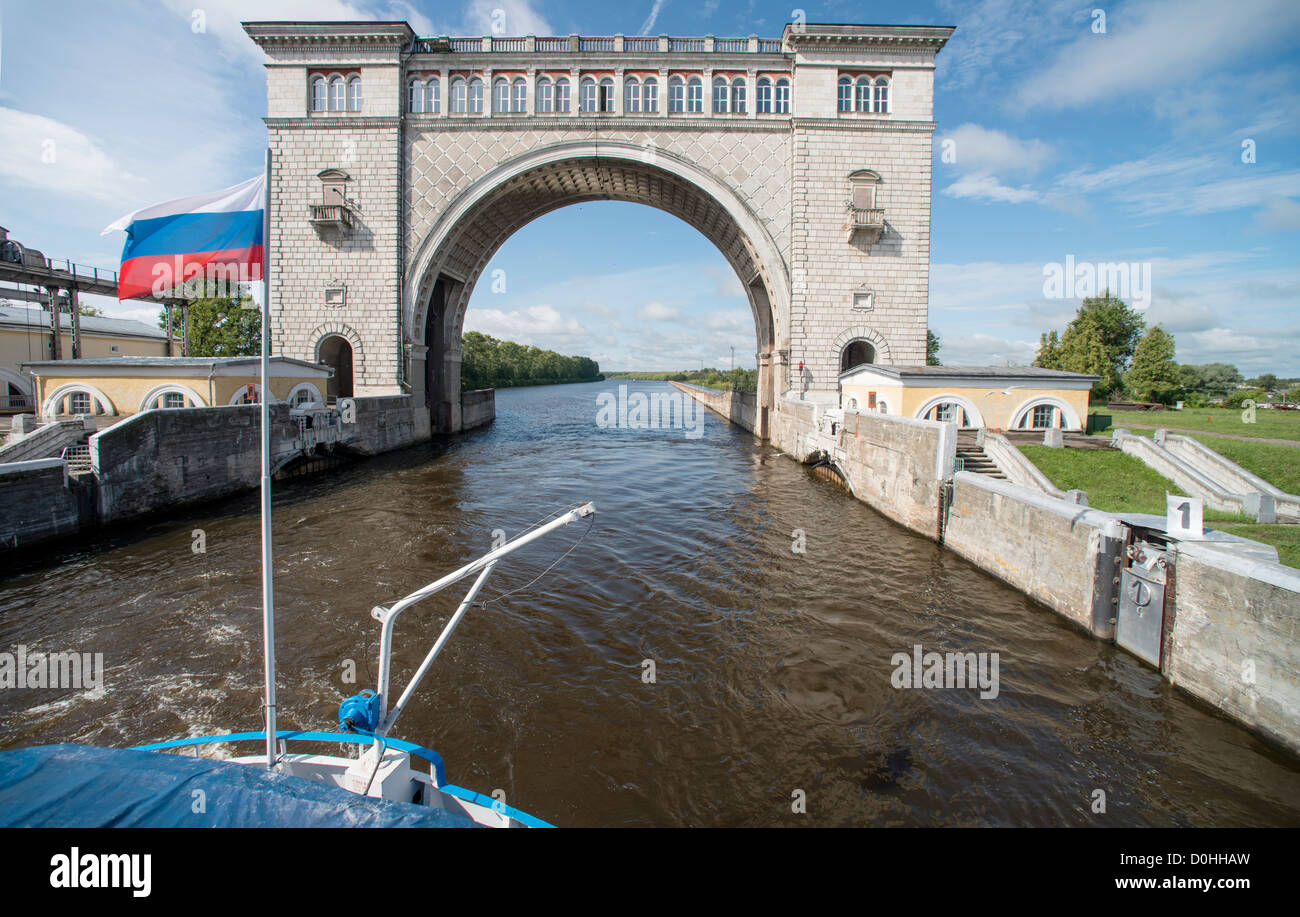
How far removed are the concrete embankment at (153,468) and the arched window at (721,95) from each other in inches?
931

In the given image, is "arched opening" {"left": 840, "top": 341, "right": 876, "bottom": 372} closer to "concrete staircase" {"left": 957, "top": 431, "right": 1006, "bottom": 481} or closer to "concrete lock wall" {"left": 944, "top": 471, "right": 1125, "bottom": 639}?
Answer: "concrete staircase" {"left": 957, "top": 431, "right": 1006, "bottom": 481}

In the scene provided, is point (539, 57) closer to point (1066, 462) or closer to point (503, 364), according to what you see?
point (1066, 462)

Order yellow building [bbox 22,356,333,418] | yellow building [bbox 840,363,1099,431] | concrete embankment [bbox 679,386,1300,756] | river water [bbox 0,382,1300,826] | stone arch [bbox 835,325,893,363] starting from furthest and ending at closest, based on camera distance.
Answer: stone arch [bbox 835,325,893,363] < yellow building [bbox 840,363,1099,431] < yellow building [bbox 22,356,333,418] < concrete embankment [bbox 679,386,1300,756] < river water [bbox 0,382,1300,826]

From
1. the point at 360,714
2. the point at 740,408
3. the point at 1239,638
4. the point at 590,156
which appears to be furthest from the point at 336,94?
the point at 1239,638

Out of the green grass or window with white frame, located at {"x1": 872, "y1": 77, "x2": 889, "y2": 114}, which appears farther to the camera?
window with white frame, located at {"x1": 872, "y1": 77, "x2": 889, "y2": 114}

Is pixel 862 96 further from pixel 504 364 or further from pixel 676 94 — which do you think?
pixel 504 364

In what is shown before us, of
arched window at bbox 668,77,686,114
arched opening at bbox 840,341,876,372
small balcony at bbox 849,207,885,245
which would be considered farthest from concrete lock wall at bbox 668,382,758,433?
arched window at bbox 668,77,686,114

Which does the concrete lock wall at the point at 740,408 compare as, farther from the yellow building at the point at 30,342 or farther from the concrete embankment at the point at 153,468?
the yellow building at the point at 30,342

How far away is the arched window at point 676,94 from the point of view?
96.8 ft

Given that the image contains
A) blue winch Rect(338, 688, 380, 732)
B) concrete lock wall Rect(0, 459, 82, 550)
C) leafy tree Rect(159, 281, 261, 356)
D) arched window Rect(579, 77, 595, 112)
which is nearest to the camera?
blue winch Rect(338, 688, 380, 732)

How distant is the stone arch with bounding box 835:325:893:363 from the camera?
28.9 m

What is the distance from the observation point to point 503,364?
392 feet

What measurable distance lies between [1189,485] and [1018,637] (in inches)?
391
